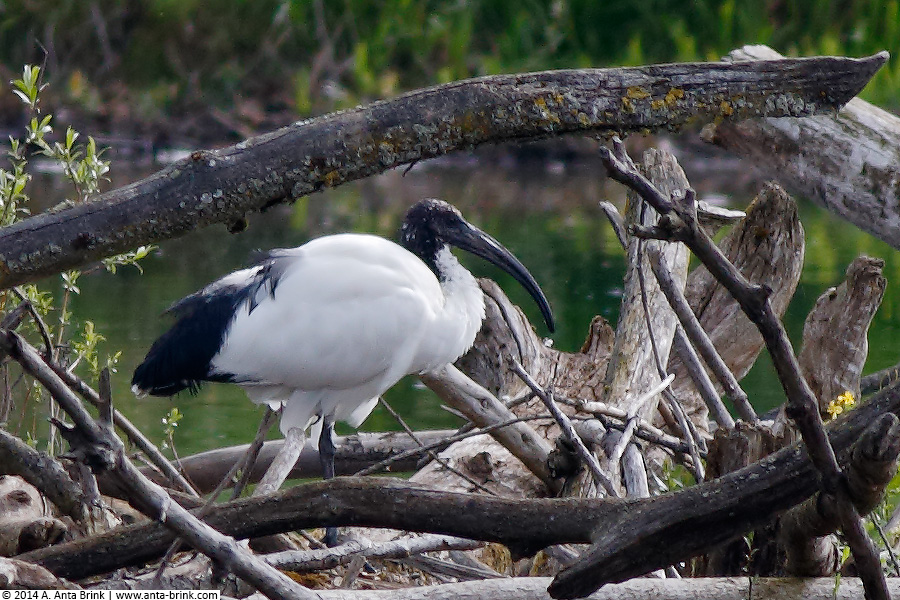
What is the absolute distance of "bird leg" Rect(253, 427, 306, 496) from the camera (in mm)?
3527

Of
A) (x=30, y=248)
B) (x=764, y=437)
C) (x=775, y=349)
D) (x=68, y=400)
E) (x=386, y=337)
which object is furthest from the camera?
(x=386, y=337)

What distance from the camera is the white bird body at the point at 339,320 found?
4.65m

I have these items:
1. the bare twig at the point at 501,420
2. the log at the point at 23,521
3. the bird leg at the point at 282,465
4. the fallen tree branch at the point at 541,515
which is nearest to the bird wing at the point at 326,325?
the bare twig at the point at 501,420

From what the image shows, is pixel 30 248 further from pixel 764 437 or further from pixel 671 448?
pixel 671 448

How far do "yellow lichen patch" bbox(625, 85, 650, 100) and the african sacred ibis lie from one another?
2204mm

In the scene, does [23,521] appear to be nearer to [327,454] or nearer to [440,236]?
[327,454]

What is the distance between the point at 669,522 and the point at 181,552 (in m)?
1.58

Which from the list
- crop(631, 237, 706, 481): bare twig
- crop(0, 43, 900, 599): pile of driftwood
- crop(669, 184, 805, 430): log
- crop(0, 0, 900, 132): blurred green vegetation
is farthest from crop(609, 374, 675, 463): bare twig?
crop(0, 0, 900, 132): blurred green vegetation

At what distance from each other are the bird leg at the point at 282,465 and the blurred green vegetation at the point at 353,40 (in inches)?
465

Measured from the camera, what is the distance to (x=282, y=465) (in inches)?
144

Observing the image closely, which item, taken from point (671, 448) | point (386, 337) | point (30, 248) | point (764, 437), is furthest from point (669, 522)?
point (386, 337)

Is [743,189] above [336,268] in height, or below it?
above

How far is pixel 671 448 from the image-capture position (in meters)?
3.59

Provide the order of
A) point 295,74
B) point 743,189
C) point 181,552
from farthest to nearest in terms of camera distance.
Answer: point 295,74
point 743,189
point 181,552
